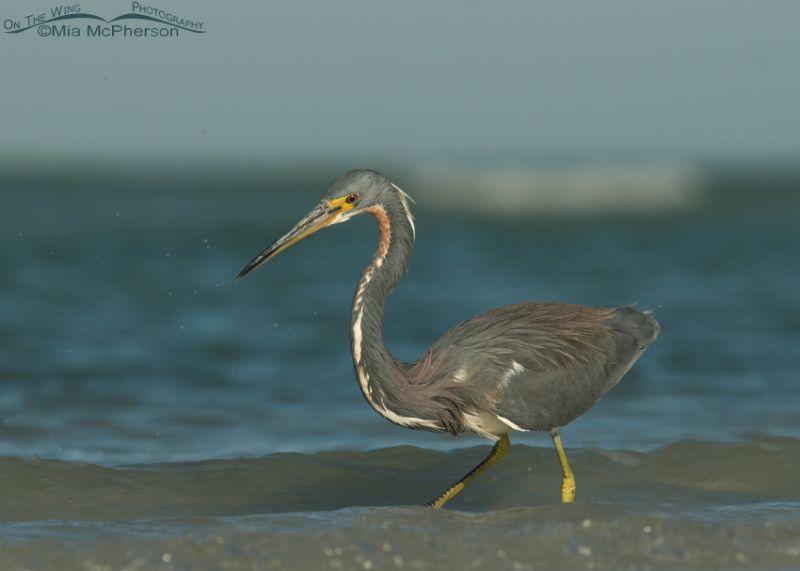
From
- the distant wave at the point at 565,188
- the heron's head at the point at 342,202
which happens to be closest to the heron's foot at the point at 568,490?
the heron's head at the point at 342,202

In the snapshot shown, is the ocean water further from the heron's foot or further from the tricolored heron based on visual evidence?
the tricolored heron

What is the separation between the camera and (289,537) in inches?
255

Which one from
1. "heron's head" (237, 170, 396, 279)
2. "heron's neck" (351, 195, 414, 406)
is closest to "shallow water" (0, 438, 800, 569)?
"heron's neck" (351, 195, 414, 406)

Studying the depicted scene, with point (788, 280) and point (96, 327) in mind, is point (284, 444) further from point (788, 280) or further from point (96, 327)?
point (788, 280)

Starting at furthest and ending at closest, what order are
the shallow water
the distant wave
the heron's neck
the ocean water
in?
1. the distant wave
2. the heron's neck
3. the ocean water
4. the shallow water

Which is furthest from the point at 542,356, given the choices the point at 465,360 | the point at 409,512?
the point at 409,512

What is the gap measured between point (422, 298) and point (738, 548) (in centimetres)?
1140

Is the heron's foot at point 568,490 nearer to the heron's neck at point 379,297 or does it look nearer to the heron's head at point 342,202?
the heron's neck at point 379,297

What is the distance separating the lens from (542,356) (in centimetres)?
770

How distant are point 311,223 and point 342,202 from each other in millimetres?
212

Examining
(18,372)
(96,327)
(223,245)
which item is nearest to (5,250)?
(223,245)

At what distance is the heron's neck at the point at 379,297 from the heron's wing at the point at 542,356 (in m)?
0.53

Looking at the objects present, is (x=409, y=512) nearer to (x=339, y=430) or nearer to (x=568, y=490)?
(x=568, y=490)

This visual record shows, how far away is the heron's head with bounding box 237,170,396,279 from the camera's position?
7.21m
